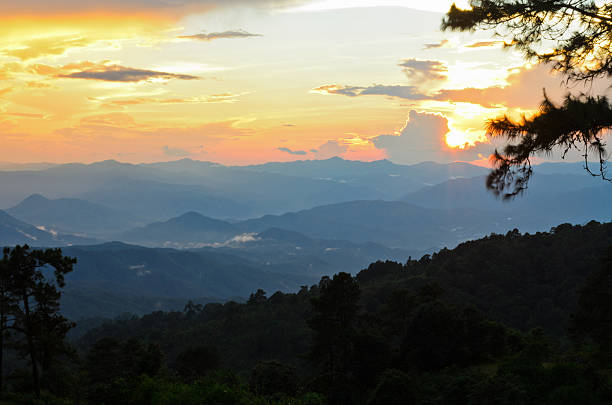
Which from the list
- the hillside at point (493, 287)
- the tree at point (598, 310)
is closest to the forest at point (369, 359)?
the tree at point (598, 310)

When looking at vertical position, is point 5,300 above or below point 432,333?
above

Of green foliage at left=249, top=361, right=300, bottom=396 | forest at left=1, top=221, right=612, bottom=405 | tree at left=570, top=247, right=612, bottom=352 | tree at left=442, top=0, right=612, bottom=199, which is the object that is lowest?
green foliage at left=249, top=361, right=300, bottom=396

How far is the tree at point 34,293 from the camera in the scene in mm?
26672

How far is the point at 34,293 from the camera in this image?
2758cm

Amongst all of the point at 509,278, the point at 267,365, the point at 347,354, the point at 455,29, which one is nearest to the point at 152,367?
the point at 267,365

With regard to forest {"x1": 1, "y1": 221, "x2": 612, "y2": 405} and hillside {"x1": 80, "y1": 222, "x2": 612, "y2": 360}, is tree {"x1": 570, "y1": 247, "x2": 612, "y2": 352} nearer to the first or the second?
forest {"x1": 1, "y1": 221, "x2": 612, "y2": 405}

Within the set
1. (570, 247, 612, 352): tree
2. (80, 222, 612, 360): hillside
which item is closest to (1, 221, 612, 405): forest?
(570, 247, 612, 352): tree

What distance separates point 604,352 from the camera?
22281 mm

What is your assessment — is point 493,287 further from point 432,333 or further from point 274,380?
point 274,380

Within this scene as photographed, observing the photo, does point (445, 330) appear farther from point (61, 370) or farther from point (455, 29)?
point (61, 370)

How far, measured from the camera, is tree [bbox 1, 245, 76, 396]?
26.7 m

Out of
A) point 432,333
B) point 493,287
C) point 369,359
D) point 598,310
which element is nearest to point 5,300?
point 369,359

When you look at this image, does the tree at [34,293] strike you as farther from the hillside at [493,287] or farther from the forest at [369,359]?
the hillside at [493,287]

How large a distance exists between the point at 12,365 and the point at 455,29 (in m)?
98.9
